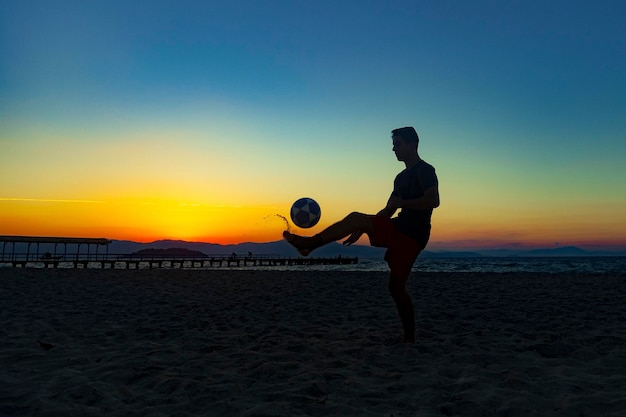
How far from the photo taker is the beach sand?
311cm

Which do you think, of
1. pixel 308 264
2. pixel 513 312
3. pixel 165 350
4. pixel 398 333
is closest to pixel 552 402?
pixel 398 333

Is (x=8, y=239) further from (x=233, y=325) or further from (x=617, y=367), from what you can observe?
(x=617, y=367)

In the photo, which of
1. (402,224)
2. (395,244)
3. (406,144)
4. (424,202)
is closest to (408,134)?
(406,144)

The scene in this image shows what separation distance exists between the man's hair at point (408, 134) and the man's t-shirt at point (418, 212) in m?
0.29

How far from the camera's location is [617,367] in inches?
159

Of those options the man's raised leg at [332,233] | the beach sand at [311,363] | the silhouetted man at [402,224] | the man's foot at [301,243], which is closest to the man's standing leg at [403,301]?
the silhouetted man at [402,224]

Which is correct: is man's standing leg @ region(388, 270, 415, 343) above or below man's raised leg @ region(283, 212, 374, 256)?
below

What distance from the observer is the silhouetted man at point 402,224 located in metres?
4.40

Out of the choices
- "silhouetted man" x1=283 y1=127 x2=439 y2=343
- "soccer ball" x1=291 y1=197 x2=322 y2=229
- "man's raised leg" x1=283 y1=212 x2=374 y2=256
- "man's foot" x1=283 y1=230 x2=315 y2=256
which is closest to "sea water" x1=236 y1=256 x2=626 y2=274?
"soccer ball" x1=291 y1=197 x2=322 y2=229

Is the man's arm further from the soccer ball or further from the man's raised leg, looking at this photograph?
the soccer ball

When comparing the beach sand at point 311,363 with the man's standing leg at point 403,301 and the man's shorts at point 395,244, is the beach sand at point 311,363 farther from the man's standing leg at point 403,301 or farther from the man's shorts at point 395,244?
the man's shorts at point 395,244

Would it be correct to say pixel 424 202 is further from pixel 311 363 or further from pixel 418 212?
pixel 311 363

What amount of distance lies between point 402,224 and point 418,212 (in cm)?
21

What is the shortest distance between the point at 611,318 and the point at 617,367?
3412 mm
